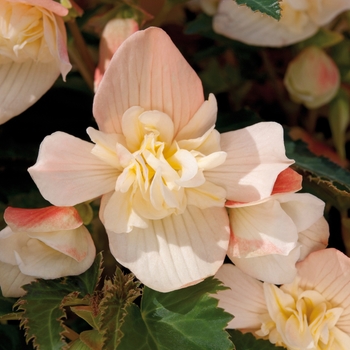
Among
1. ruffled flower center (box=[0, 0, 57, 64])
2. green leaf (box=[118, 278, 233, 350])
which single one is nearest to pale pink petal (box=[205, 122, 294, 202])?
green leaf (box=[118, 278, 233, 350])

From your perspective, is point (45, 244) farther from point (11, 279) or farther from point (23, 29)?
point (23, 29)

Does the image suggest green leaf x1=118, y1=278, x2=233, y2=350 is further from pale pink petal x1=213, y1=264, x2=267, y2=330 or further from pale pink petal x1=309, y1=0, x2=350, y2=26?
pale pink petal x1=309, y1=0, x2=350, y2=26

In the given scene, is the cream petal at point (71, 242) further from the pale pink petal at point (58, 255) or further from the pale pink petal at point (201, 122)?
the pale pink petal at point (201, 122)

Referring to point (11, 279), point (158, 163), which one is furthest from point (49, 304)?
point (158, 163)

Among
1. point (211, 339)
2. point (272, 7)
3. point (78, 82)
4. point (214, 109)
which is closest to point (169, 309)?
point (211, 339)

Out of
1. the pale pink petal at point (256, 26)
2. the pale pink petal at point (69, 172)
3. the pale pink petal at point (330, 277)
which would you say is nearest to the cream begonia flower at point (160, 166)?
the pale pink petal at point (69, 172)

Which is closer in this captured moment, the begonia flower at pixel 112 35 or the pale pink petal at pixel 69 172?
the pale pink petal at pixel 69 172
